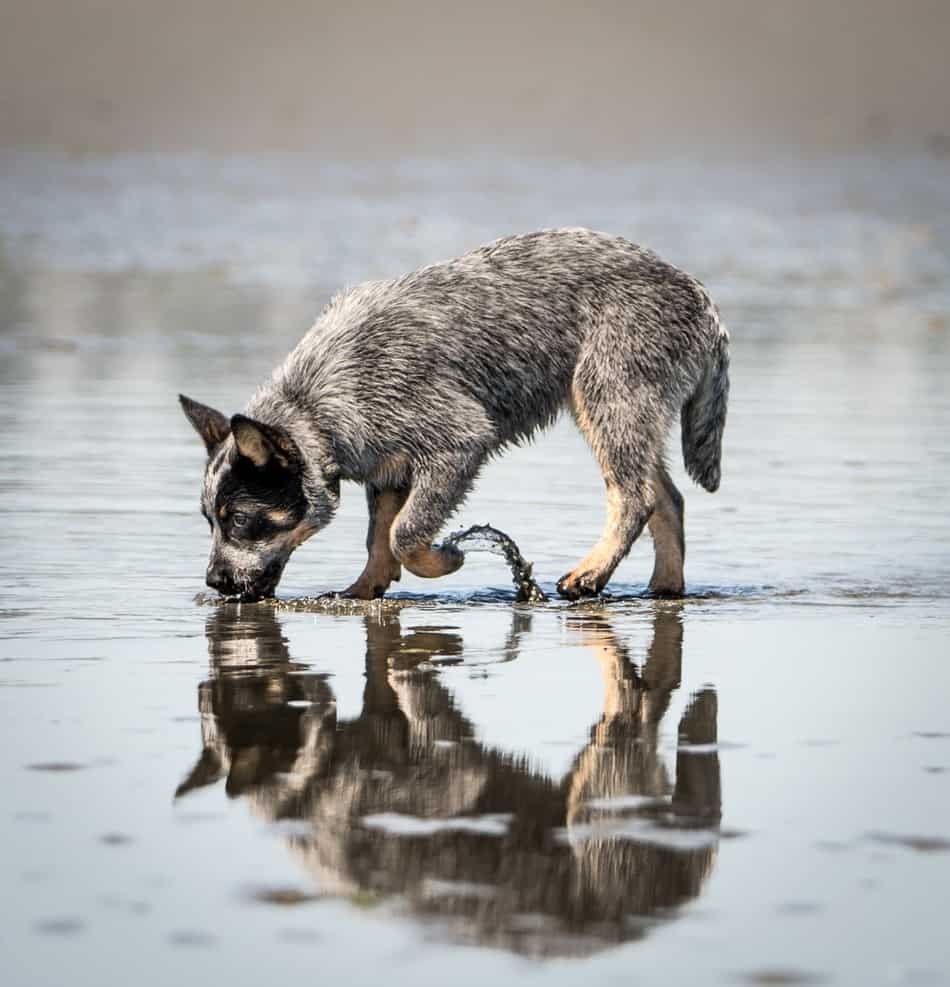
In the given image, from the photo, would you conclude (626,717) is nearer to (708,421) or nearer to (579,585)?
(579,585)

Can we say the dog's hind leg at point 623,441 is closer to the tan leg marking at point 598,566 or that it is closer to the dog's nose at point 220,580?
the tan leg marking at point 598,566

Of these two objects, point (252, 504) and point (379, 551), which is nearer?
point (252, 504)

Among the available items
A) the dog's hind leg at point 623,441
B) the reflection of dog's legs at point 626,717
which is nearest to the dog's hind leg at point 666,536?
the dog's hind leg at point 623,441

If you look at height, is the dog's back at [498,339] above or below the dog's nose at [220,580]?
above

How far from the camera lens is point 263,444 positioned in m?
8.71

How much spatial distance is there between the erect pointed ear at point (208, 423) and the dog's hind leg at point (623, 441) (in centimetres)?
159

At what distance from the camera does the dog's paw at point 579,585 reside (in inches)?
361

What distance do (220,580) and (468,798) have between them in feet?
11.1

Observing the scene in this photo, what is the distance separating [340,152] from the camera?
5741cm

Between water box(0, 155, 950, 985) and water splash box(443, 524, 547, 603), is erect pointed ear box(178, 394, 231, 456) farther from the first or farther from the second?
water splash box(443, 524, 547, 603)

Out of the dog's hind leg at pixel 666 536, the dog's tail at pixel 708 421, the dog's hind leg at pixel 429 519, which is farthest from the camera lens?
the dog's tail at pixel 708 421

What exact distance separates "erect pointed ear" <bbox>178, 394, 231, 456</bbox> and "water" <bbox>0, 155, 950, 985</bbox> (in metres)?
0.63

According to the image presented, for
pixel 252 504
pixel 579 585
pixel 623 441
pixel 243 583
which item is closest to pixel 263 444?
pixel 252 504

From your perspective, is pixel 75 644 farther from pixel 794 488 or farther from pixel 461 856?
pixel 794 488
